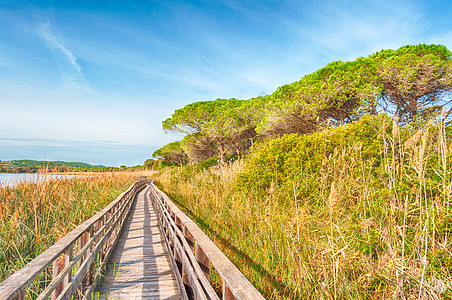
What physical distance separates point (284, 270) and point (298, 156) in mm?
2984

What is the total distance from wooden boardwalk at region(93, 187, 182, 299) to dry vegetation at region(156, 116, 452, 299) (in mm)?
981

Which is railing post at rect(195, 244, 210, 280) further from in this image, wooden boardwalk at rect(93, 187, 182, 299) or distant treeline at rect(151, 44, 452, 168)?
distant treeline at rect(151, 44, 452, 168)

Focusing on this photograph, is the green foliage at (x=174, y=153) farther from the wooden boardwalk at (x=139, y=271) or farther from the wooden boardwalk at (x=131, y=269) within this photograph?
the wooden boardwalk at (x=131, y=269)

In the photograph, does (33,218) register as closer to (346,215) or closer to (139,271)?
(139,271)

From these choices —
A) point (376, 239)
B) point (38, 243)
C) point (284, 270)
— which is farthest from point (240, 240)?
point (38, 243)

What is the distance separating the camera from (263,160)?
5527mm

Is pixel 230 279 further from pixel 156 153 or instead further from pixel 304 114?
pixel 156 153

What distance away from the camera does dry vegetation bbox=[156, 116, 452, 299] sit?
6.47 feet

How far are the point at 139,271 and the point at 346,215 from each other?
335cm

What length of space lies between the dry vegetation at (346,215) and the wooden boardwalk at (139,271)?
981 mm

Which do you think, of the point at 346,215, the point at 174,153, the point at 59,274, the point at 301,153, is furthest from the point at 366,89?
the point at 174,153

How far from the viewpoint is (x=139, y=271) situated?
160 inches

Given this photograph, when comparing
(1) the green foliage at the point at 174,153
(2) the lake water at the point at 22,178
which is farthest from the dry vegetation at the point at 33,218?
(1) the green foliage at the point at 174,153

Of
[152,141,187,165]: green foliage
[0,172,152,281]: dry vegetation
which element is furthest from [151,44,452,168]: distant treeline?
[152,141,187,165]: green foliage
